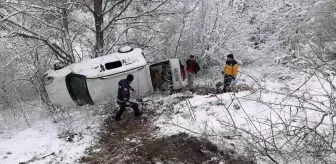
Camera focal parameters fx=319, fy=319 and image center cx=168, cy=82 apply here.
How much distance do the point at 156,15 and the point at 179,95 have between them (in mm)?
3367

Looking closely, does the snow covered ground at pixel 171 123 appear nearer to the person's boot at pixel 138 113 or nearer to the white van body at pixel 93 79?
the white van body at pixel 93 79

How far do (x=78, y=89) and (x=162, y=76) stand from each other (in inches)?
106

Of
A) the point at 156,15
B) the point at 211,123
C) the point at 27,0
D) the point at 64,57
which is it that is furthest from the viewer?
the point at 156,15

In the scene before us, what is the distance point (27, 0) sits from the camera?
992cm

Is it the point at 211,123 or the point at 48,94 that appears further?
the point at 48,94

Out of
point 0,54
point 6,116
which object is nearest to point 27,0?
point 0,54

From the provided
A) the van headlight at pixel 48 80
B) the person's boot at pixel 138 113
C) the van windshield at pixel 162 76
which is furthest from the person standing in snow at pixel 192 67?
the van headlight at pixel 48 80

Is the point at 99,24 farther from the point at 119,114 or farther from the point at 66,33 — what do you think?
the point at 119,114

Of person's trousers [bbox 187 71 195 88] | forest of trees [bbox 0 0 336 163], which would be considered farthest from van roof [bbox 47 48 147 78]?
person's trousers [bbox 187 71 195 88]

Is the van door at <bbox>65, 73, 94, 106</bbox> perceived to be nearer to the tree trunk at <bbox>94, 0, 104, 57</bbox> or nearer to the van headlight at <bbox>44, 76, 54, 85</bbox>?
the van headlight at <bbox>44, 76, 54, 85</bbox>

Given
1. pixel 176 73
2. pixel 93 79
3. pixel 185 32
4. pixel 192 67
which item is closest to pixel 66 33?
pixel 93 79

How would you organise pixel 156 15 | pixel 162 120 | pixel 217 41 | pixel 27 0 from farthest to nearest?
pixel 217 41, pixel 156 15, pixel 27 0, pixel 162 120

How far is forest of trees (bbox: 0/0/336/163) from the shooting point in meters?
10.4

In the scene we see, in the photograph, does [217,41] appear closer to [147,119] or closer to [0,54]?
[147,119]
